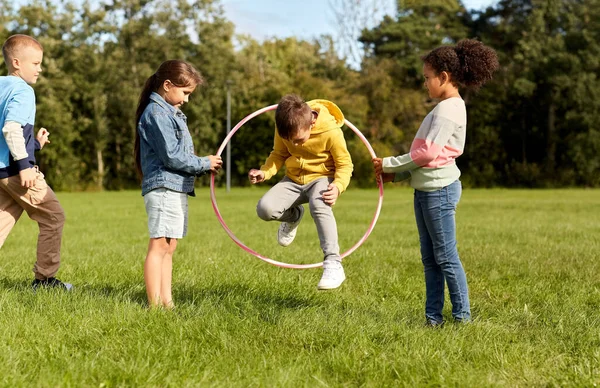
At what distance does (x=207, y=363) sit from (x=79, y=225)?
13718 mm

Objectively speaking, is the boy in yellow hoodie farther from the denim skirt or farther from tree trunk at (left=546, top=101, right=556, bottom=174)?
tree trunk at (left=546, top=101, right=556, bottom=174)

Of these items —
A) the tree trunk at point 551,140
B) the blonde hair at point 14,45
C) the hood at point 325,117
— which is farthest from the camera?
the tree trunk at point 551,140

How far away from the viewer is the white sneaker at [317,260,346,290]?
18.1 ft

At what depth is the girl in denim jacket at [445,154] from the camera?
205 inches

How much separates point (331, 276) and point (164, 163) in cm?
165

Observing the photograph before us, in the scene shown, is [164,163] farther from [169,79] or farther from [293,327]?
[293,327]

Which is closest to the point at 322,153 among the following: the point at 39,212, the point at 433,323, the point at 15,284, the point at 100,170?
the point at 433,323

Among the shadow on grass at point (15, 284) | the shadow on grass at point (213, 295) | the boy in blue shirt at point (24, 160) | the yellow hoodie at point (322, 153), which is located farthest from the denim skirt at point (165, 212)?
the shadow on grass at point (15, 284)

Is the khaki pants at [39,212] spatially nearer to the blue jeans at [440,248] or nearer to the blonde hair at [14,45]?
the blonde hair at [14,45]

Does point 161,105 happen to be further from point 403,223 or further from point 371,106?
point 371,106

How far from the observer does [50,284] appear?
22.0 feet

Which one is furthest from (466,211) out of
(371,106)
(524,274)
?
(371,106)

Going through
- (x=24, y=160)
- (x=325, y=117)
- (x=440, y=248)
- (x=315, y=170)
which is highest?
(x=325, y=117)

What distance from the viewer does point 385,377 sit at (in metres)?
4.12
